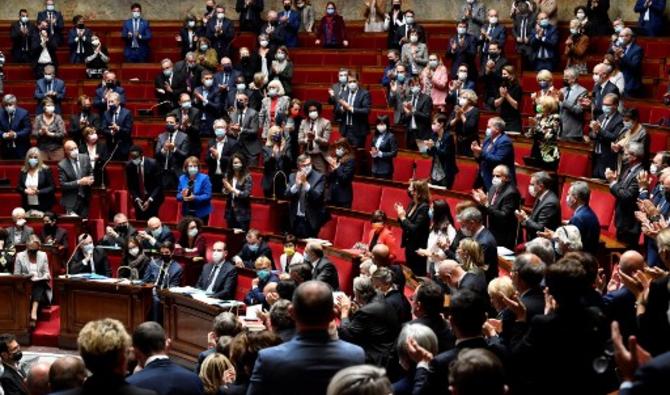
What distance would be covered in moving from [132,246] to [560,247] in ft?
16.4

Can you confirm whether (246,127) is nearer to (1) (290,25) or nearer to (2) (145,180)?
(2) (145,180)

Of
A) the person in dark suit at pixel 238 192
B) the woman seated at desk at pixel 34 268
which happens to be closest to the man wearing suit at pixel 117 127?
the person in dark suit at pixel 238 192

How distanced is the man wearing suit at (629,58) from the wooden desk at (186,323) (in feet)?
16.8

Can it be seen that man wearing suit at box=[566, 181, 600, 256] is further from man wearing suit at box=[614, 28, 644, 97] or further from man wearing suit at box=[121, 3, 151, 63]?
man wearing suit at box=[121, 3, 151, 63]

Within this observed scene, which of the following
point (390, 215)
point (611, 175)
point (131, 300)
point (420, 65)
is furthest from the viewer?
point (420, 65)

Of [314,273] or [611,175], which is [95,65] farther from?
[611,175]

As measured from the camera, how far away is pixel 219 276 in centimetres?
956

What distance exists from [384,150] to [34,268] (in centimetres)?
353

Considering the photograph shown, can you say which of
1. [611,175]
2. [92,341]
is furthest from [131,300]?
[92,341]

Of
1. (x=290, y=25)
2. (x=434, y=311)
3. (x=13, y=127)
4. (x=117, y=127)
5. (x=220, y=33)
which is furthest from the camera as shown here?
(x=290, y=25)

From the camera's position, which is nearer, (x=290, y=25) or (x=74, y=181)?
(x=74, y=181)

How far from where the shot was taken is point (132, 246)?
1030 cm

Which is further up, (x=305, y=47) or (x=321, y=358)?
(x=305, y=47)

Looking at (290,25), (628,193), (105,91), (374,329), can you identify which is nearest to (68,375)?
(374,329)
